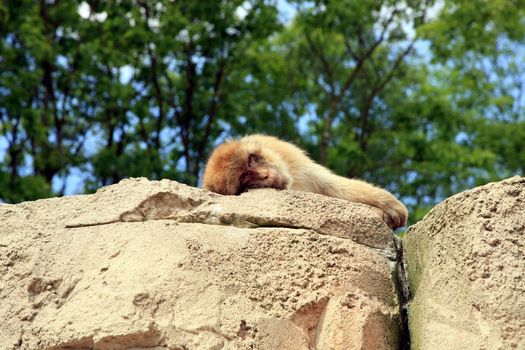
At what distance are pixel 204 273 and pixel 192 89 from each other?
1082cm

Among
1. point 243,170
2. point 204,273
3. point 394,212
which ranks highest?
point 243,170

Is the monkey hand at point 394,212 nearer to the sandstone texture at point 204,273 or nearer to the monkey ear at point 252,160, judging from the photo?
the monkey ear at point 252,160

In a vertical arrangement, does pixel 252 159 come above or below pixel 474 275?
above

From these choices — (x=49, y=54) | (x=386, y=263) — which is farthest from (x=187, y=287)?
(x=49, y=54)

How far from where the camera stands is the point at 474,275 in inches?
135

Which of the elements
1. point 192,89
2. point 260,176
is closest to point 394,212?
point 260,176

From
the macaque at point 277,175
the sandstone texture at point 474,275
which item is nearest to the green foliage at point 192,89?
the macaque at point 277,175

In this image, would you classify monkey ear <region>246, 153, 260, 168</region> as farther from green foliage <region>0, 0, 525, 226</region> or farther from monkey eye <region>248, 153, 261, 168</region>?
green foliage <region>0, 0, 525, 226</region>

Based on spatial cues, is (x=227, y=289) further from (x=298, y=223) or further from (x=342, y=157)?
(x=342, y=157)

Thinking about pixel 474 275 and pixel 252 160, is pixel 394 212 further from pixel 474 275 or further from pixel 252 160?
pixel 474 275

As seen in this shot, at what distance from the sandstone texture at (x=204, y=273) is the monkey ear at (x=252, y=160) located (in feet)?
3.25

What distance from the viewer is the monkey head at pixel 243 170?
5031mm

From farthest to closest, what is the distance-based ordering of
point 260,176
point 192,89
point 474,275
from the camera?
point 192,89 < point 260,176 < point 474,275

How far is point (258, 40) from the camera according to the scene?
13.9 meters
